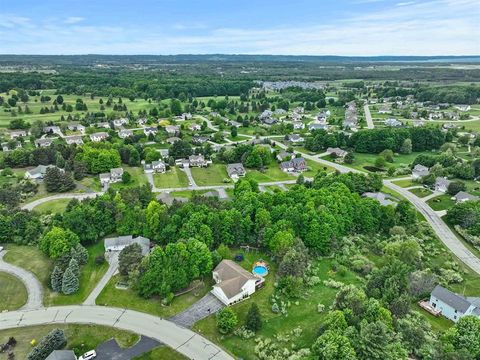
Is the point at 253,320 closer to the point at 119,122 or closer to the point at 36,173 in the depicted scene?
the point at 36,173

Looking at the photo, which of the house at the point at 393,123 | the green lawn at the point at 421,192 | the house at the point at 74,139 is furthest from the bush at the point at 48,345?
the house at the point at 393,123

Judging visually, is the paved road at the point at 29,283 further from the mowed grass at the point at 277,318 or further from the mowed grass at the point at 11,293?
the mowed grass at the point at 277,318

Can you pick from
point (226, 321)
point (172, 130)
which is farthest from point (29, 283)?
point (172, 130)

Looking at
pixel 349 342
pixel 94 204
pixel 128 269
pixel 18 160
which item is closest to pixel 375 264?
pixel 349 342

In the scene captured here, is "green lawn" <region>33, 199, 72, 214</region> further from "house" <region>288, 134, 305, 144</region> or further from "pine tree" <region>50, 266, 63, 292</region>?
"house" <region>288, 134, 305, 144</region>

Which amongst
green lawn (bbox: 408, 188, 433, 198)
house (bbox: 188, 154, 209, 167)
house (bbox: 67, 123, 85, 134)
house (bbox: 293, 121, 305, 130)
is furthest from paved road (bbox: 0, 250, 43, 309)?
house (bbox: 293, 121, 305, 130)
